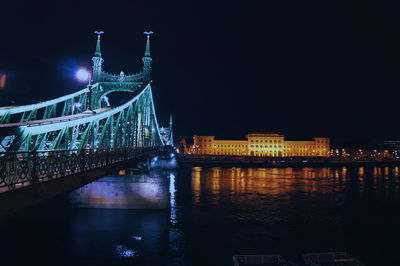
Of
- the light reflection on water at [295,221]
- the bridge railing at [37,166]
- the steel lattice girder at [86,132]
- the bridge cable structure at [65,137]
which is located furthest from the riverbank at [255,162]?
the bridge railing at [37,166]

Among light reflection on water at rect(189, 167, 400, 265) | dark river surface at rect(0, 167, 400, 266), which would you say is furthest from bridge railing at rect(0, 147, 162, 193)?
light reflection on water at rect(189, 167, 400, 265)

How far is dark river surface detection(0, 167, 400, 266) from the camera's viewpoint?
788 inches

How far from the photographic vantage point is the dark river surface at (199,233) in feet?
65.7

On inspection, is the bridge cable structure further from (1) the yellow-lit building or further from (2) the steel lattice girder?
(1) the yellow-lit building

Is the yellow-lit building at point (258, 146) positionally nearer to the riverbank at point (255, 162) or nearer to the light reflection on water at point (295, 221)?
the riverbank at point (255, 162)

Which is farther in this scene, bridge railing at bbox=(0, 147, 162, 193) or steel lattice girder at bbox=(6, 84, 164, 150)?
steel lattice girder at bbox=(6, 84, 164, 150)

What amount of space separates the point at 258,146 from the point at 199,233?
405 ft

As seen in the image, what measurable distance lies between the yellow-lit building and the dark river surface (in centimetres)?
10755

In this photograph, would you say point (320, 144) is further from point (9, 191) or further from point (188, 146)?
point (9, 191)

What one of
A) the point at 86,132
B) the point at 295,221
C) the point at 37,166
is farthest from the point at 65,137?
the point at 295,221

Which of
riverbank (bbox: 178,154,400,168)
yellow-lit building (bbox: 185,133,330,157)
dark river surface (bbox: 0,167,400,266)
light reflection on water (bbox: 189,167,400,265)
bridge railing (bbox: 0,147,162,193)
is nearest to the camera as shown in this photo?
bridge railing (bbox: 0,147,162,193)

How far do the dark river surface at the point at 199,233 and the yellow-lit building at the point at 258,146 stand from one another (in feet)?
353

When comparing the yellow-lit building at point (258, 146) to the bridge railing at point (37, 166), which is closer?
the bridge railing at point (37, 166)

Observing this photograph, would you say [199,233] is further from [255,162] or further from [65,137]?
[255,162]
